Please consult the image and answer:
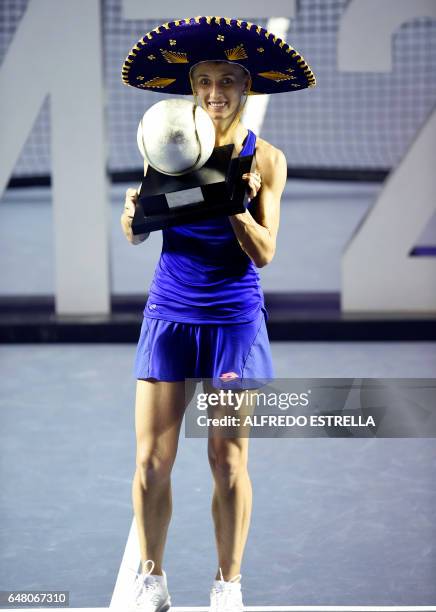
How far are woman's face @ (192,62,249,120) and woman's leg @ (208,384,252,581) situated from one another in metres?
0.83

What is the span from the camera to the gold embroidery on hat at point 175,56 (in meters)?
3.13

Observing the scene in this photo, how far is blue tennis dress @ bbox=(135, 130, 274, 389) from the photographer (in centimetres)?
324

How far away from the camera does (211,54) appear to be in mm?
3086

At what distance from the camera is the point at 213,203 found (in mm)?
3000

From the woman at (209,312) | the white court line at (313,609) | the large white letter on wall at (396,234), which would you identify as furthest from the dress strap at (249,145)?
the large white letter on wall at (396,234)

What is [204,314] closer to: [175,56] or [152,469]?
[152,469]

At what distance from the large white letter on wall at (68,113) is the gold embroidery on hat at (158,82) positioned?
367cm

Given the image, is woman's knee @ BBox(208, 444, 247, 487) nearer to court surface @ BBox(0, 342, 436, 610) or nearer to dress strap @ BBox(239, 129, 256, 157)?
court surface @ BBox(0, 342, 436, 610)

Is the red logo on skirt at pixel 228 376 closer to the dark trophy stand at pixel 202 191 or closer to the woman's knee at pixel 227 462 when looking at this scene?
the woman's knee at pixel 227 462

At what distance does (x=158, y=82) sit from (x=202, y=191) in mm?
484

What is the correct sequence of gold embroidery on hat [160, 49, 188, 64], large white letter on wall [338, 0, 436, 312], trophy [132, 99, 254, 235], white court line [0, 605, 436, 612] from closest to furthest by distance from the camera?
1. trophy [132, 99, 254, 235]
2. gold embroidery on hat [160, 49, 188, 64]
3. white court line [0, 605, 436, 612]
4. large white letter on wall [338, 0, 436, 312]

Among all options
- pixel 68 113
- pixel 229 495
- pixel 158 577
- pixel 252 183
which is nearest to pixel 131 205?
pixel 252 183

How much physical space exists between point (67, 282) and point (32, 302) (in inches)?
20.5

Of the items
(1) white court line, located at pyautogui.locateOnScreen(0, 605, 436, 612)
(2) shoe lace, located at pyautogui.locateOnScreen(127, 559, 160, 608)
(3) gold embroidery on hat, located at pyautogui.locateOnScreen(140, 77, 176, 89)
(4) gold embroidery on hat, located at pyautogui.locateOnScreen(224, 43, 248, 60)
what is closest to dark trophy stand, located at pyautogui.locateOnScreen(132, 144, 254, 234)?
(4) gold embroidery on hat, located at pyautogui.locateOnScreen(224, 43, 248, 60)
